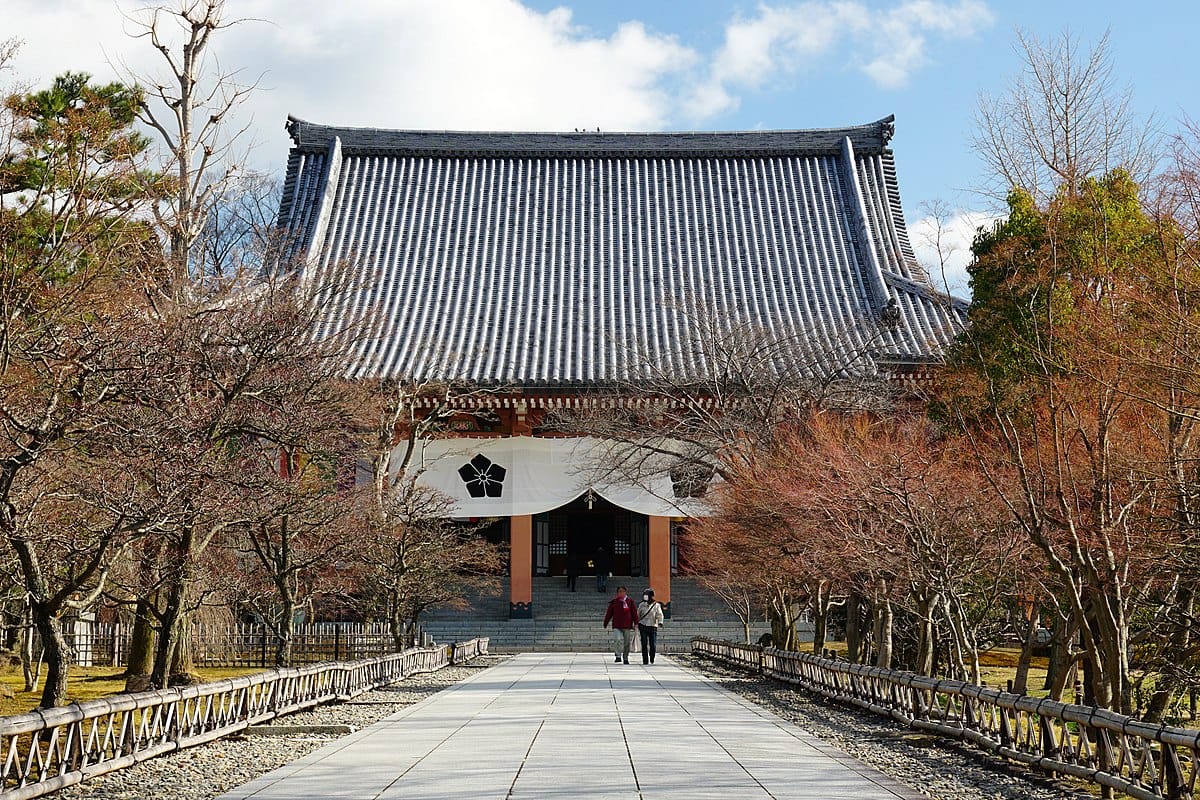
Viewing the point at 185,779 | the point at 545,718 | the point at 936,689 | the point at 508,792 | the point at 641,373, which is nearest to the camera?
the point at 508,792

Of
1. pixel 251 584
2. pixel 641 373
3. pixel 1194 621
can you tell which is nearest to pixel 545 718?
pixel 1194 621

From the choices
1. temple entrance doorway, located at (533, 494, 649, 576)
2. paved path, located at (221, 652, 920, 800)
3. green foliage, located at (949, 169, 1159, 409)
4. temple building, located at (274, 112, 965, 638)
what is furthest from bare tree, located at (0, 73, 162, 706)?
temple entrance doorway, located at (533, 494, 649, 576)

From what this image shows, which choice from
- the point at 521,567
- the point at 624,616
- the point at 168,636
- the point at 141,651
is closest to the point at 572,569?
the point at 521,567

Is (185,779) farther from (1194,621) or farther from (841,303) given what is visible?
(841,303)

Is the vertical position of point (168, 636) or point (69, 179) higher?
point (69, 179)

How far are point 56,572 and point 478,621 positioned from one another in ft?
64.0

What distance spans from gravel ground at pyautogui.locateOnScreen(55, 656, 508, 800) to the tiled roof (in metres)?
14.7

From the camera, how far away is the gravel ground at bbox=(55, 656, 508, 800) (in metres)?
7.61

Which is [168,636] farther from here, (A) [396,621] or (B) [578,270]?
(B) [578,270]

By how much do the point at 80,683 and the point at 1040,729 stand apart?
13291 mm

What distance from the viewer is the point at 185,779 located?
818cm

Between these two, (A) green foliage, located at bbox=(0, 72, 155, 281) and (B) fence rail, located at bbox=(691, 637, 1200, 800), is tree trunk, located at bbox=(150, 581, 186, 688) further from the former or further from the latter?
(B) fence rail, located at bbox=(691, 637, 1200, 800)

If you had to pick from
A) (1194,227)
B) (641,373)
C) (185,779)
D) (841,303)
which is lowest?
(185,779)

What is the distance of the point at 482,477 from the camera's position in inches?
1158
